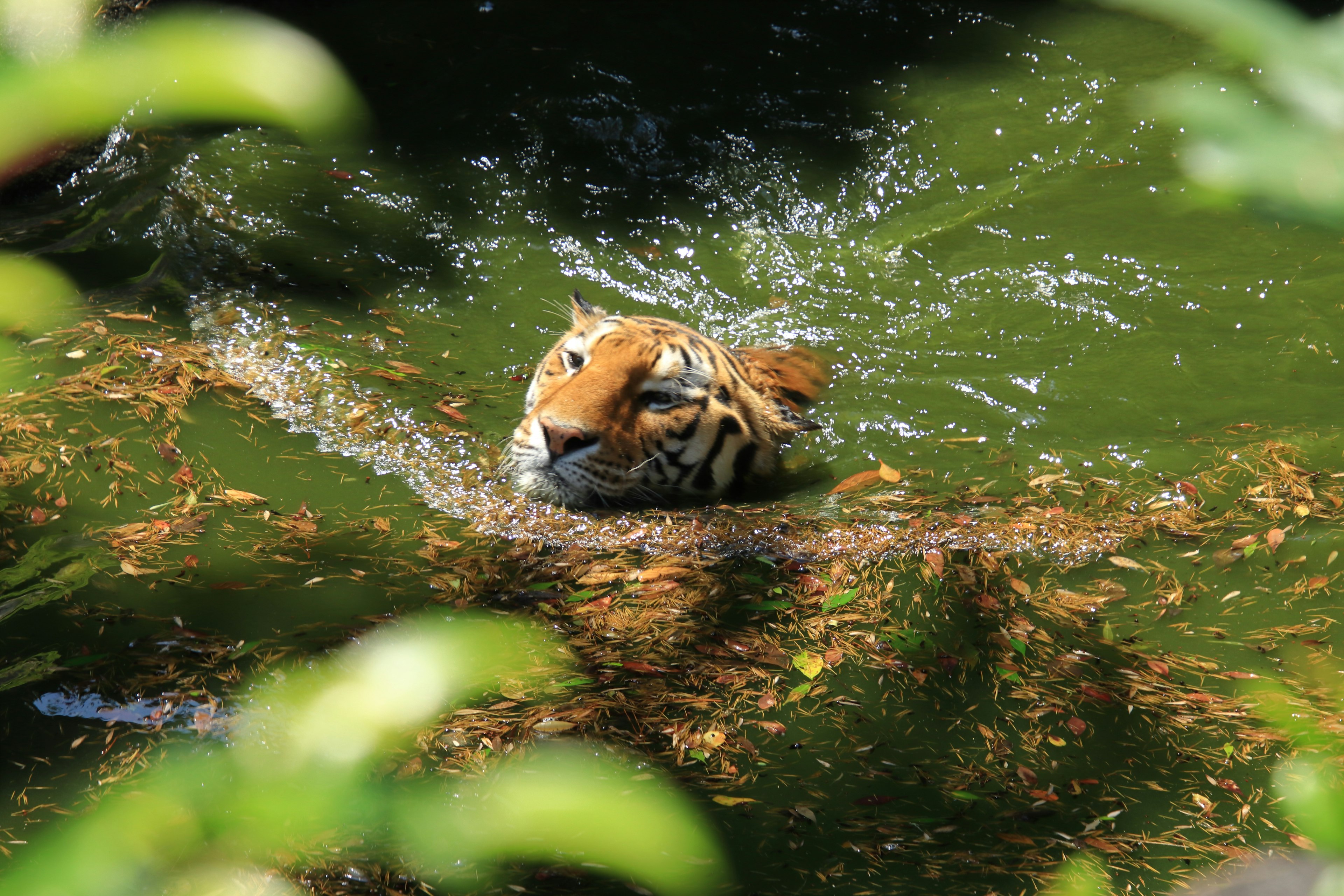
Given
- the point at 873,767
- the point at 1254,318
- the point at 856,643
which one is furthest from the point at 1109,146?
the point at 873,767

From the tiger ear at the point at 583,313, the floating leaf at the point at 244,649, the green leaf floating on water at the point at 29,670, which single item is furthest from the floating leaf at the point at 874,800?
the tiger ear at the point at 583,313

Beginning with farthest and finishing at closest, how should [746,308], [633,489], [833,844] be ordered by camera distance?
[746,308]
[633,489]
[833,844]

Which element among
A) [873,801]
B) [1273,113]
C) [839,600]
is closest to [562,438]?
[839,600]

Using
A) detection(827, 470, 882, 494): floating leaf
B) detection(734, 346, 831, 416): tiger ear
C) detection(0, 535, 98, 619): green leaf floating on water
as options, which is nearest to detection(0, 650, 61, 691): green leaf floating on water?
detection(0, 535, 98, 619): green leaf floating on water

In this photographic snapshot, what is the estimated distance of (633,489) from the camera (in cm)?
384

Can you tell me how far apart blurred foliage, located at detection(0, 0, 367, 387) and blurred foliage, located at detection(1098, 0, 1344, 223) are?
1.50 ft

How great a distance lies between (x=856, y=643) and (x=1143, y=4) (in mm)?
2586

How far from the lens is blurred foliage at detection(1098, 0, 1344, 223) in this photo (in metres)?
0.58

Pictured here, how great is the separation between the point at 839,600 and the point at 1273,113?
266 centimetres

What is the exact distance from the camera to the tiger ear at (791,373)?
461 centimetres

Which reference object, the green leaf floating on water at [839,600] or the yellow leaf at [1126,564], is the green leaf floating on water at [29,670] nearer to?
the green leaf floating on water at [839,600]

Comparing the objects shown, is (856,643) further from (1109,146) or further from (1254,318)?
(1109,146)

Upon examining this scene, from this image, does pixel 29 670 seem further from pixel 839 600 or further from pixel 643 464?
pixel 839 600

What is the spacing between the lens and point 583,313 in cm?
438
